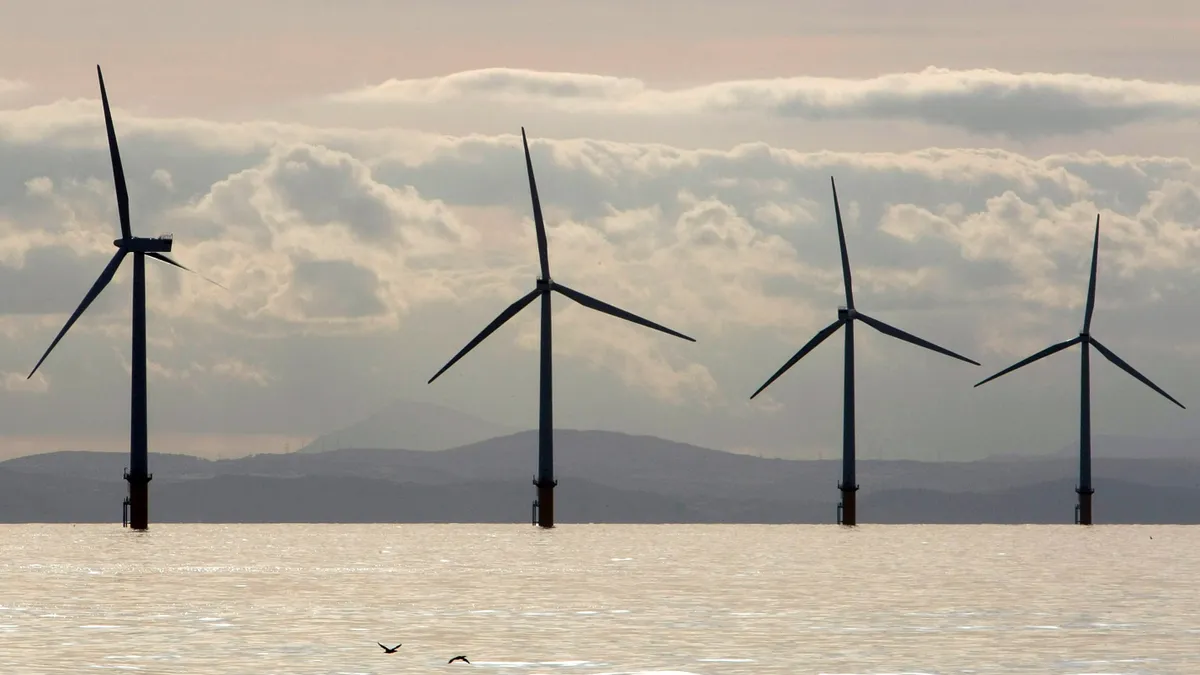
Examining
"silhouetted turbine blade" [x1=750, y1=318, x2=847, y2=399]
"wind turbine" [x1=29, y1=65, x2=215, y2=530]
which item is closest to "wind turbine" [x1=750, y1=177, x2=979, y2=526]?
"silhouetted turbine blade" [x1=750, y1=318, x2=847, y2=399]

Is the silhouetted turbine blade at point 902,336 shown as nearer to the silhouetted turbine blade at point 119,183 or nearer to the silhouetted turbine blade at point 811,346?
the silhouetted turbine blade at point 811,346

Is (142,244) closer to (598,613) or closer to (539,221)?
(539,221)

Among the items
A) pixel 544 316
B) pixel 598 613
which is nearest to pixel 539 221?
pixel 544 316

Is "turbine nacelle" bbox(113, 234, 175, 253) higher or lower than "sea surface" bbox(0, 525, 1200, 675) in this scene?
higher

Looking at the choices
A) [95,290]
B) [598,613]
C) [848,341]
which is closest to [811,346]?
[848,341]

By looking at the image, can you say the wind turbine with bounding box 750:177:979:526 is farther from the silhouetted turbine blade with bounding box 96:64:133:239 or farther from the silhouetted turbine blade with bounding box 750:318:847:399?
the silhouetted turbine blade with bounding box 96:64:133:239

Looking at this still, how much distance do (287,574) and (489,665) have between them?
182 ft

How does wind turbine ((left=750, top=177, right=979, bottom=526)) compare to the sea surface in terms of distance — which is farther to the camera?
wind turbine ((left=750, top=177, right=979, bottom=526))

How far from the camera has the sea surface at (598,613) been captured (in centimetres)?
6159

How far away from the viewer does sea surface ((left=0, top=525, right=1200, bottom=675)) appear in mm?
61594

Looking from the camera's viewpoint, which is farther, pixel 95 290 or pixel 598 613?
pixel 95 290

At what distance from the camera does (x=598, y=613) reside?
8106cm

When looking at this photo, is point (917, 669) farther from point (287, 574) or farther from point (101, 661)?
point (287, 574)

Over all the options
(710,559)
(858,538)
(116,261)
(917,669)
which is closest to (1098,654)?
(917,669)
